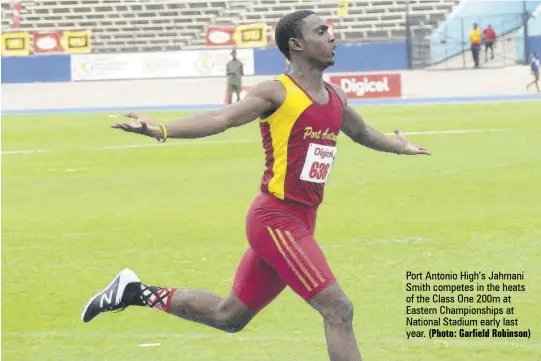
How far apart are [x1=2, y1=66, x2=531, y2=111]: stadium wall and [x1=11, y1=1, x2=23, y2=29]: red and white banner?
8184mm

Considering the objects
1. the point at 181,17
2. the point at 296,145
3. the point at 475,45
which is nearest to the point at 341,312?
the point at 296,145

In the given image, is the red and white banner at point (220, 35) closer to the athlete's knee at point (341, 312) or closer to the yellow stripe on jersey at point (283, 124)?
the yellow stripe on jersey at point (283, 124)

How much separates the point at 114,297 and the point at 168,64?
41828mm

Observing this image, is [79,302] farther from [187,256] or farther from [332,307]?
[332,307]

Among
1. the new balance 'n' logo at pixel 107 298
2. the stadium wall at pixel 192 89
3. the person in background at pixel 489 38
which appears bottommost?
the stadium wall at pixel 192 89

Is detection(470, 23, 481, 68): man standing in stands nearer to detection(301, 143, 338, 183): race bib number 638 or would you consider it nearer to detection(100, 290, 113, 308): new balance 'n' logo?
detection(100, 290, 113, 308): new balance 'n' logo

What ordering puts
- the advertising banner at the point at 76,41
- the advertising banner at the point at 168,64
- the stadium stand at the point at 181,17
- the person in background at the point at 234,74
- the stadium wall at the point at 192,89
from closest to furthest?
the person in background at the point at 234,74, the stadium wall at the point at 192,89, the advertising banner at the point at 168,64, the advertising banner at the point at 76,41, the stadium stand at the point at 181,17

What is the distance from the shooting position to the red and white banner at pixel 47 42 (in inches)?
2030

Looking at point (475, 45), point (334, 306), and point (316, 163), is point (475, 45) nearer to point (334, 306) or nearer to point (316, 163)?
point (316, 163)

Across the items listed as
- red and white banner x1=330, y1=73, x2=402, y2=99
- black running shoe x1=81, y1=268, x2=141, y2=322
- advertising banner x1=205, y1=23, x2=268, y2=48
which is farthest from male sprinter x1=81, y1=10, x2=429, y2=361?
advertising banner x1=205, y1=23, x2=268, y2=48

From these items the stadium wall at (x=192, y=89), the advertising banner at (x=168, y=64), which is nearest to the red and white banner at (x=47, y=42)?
the advertising banner at (x=168, y=64)

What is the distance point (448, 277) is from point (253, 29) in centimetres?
4034

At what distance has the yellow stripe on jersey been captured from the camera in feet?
20.8

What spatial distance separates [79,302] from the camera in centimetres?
966
